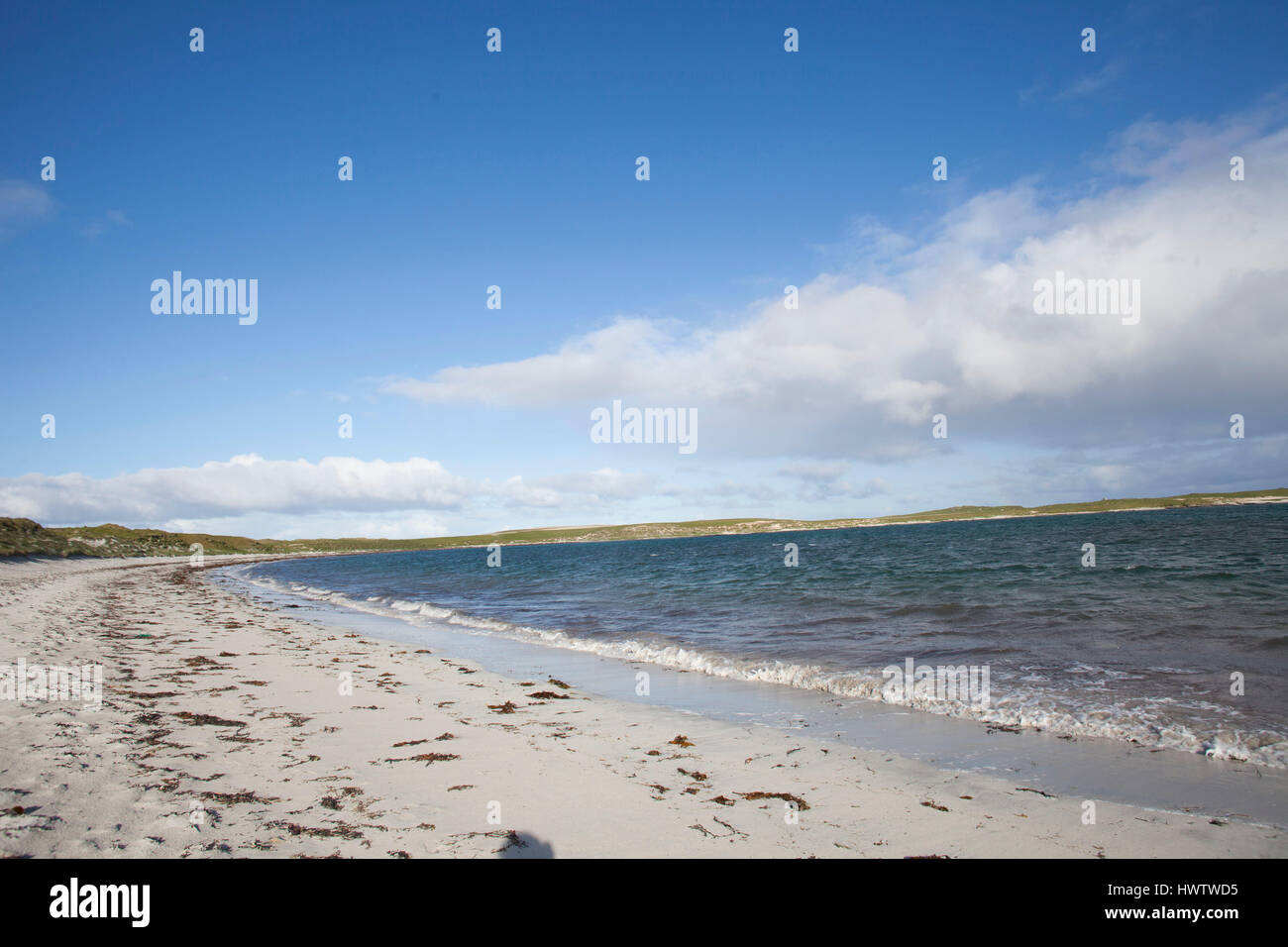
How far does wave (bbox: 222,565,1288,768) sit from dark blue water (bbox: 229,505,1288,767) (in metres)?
0.03

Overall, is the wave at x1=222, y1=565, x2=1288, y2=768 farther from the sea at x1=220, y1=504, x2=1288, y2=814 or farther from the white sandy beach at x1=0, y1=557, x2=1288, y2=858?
the white sandy beach at x1=0, y1=557, x2=1288, y2=858

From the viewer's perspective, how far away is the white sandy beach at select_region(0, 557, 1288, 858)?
5.36 metres

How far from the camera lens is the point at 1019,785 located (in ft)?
23.3

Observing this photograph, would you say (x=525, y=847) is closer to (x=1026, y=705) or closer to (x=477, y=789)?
(x=477, y=789)

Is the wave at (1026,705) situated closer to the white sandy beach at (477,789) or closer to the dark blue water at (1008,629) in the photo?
the dark blue water at (1008,629)

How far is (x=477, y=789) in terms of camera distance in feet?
22.1

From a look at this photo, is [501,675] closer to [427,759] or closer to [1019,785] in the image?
[427,759]

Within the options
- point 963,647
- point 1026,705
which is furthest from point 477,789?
point 963,647

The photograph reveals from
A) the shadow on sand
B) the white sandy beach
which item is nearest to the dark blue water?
the white sandy beach

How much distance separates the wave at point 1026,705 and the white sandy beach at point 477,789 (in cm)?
290

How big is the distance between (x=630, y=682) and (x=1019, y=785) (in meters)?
8.08

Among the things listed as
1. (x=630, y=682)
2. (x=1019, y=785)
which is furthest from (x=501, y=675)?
(x=1019, y=785)

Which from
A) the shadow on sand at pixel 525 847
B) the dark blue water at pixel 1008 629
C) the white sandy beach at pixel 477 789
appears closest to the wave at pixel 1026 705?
the dark blue water at pixel 1008 629

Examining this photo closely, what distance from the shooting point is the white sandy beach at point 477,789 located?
536cm
